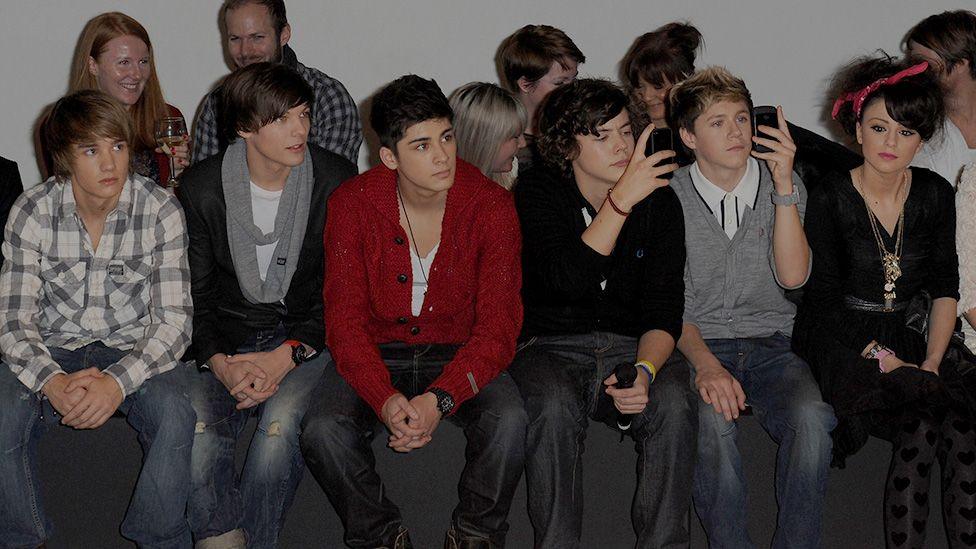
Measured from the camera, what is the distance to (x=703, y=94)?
3068 millimetres

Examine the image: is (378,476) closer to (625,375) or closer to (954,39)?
(625,375)

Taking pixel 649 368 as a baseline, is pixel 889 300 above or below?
above

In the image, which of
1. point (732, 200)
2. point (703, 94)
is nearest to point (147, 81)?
point (703, 94)

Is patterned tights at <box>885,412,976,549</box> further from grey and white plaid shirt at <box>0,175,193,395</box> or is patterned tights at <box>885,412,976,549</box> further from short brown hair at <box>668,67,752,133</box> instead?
grey and white plaid shirt at <box>0,175,193,395</box>

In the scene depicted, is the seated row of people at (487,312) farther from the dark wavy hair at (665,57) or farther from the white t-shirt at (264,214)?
the dark wavy hair at (665,57)

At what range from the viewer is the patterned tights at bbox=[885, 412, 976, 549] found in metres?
Result: 2.62

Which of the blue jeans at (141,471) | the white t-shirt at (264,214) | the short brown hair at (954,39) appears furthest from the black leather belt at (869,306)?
the blue jeans at (141,471)

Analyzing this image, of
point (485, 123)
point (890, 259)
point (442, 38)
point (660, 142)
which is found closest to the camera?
point (890, 259)

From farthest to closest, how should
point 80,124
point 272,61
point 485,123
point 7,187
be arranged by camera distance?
1. point 272,61
2. point 485,123
3. point 7,187
4. point 80,124

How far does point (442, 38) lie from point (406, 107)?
2136 millimetres

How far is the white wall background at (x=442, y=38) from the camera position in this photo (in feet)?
15.4

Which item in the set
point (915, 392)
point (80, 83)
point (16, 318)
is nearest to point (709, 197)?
point (915, 392)

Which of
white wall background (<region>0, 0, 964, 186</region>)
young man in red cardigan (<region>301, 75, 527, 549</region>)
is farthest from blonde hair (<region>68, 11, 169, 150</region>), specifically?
young man in red cardigan (<region>301, 75, 527, 549</region>)

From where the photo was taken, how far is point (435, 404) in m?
2.72
